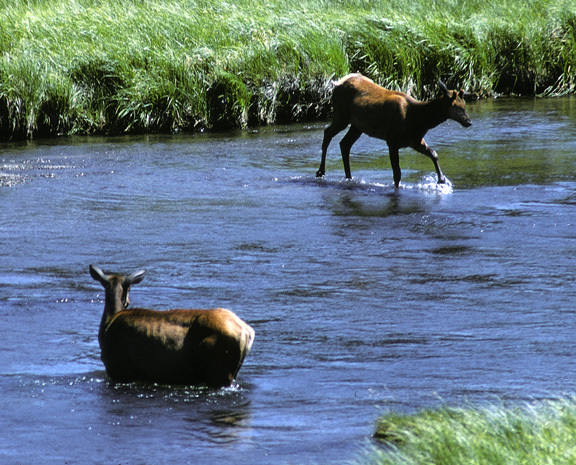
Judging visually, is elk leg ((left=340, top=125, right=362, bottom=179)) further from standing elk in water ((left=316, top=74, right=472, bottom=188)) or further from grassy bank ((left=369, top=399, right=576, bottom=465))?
grassy bank ((left=369, top=399, right=576, bottom=465))

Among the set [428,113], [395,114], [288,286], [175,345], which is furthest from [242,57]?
[175,345]

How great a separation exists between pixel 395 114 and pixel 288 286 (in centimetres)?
479

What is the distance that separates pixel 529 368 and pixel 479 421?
1.63 metres

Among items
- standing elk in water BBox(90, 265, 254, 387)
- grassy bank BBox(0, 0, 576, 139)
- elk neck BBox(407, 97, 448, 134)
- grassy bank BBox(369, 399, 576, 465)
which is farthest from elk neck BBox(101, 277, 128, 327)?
grassy bank BBox(0, 0, 576, 139)

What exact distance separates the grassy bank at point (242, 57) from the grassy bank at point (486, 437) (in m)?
13.5

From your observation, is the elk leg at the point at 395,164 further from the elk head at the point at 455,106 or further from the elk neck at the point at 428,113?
the elk head at the point at 455,106

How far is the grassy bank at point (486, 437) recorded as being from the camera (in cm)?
409

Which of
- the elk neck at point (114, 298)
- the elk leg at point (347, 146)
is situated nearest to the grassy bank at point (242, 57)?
the elk leg at point (347, 146)

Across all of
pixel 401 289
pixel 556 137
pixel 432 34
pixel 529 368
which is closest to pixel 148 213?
pixel 401 289

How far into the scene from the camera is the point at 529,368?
19.7 ft

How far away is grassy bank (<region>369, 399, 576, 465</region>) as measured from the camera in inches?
161

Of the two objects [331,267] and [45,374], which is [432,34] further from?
[45,374]

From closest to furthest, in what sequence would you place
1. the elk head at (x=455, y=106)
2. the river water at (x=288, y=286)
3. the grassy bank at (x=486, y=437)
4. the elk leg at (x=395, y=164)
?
the grassy bank at (x=486, y=437)
the river water at (x=288, y=286)
the elk head at (x=455, y=106)
the elk leg at (x=395, y=164)

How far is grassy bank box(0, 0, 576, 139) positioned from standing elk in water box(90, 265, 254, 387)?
11.8 meters
